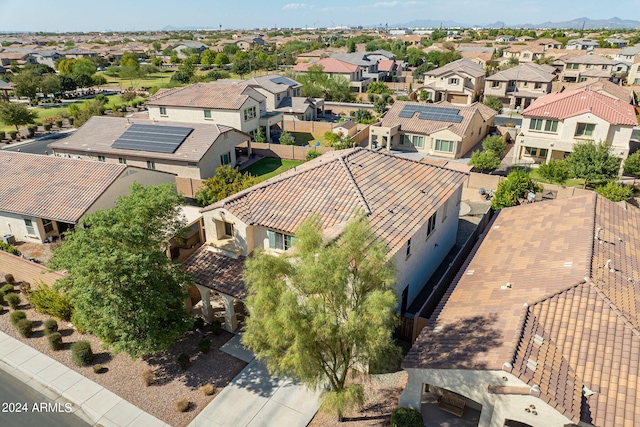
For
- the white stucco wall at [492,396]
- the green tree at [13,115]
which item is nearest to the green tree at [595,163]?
the white stucco wall at [492,396]

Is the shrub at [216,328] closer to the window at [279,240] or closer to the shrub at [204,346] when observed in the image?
the shrub at [204,346]

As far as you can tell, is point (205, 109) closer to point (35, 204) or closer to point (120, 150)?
point (120, 150)

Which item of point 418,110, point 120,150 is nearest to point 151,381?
point 120,150

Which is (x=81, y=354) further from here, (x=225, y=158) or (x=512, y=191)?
(x=512, y=191)

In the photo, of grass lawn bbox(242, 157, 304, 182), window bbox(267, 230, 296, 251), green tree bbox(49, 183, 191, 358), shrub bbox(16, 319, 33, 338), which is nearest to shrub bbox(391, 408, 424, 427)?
window bbox(267, 230, 296, 251)

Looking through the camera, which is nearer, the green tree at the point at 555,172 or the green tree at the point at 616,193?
the green tree at the point at 616,193
